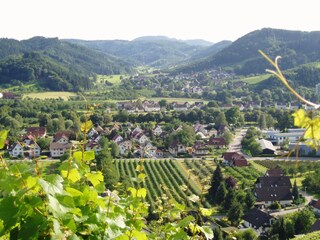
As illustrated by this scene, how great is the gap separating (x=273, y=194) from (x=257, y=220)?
4.75 m

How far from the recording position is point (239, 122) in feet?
159

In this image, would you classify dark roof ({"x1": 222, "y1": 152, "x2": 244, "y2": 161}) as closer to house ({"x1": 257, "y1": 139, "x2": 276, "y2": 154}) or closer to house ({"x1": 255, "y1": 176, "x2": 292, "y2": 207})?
house ({"x1": 257, "y1": 139, "x2": 276, "y2": 154})

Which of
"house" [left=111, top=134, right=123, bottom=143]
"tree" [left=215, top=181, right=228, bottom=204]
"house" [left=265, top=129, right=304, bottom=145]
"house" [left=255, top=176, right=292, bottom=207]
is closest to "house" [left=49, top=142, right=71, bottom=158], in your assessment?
"house" [left=111, top=134, right=123, bottom=143]

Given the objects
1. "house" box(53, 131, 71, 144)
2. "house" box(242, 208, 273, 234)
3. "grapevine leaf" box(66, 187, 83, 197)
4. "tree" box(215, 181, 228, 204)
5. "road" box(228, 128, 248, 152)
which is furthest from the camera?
"house" box(53, 131, 71, 144)

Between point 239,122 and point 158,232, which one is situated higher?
point 158,232

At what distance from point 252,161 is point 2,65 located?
68294 millimetres

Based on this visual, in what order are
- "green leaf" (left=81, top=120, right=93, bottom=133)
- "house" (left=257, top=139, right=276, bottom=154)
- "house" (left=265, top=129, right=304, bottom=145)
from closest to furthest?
"green leaf" (left=81, top=120, right=93, bottom=133), "house" (left=257, top=139, right=276, bottom=154), "house" (left=265, top=129, right=304, bottom=145)

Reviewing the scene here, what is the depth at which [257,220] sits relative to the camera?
57.2 feet

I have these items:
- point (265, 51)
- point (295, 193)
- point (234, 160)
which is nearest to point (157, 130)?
point (234, 160)

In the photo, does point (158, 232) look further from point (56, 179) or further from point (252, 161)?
point (252, 161)

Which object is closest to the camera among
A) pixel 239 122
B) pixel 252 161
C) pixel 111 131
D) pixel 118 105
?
pixel 252 161

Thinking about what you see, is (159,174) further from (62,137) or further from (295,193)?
(62,137)

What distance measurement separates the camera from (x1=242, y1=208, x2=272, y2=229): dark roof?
1720 cm

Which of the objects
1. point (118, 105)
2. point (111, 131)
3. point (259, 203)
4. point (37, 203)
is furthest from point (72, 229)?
point (118, 105)
